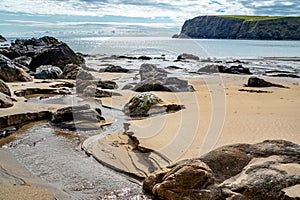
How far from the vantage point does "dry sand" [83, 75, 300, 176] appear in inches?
305

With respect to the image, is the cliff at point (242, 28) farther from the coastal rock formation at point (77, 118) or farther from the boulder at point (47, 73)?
the coastal rock formation at point (77, 118)

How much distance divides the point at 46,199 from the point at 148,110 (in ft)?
23.5

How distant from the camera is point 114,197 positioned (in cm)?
614

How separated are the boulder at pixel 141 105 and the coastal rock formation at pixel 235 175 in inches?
248

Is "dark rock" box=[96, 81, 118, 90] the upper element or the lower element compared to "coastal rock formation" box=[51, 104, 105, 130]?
lower

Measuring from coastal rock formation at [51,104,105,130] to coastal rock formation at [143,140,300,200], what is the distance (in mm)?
4682

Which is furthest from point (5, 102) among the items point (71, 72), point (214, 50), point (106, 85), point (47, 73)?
point (214, 50)

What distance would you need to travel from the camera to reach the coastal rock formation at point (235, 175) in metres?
5.37

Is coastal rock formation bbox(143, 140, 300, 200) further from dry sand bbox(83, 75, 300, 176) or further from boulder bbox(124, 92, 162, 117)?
boulder bbox(124, 92, 162, 117)

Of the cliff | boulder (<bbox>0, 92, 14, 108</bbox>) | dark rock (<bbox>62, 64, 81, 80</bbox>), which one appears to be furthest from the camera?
the cliff

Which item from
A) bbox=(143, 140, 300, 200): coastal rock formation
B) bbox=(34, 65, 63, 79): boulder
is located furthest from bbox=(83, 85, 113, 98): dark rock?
bbox=(143, 140, 300, 200): coastal rock formation

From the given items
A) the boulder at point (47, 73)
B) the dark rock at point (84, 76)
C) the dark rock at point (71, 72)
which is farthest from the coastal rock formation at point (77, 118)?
the boulder at point (47, 73)

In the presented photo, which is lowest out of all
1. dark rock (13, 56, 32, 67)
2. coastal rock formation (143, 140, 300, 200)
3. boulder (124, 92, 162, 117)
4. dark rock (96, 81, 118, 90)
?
dark rock (13, 56, 32, 67)

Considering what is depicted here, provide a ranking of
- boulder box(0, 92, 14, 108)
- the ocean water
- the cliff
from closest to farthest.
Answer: boulder box(0, 92, 14, 108), the ocean water, the cliff
